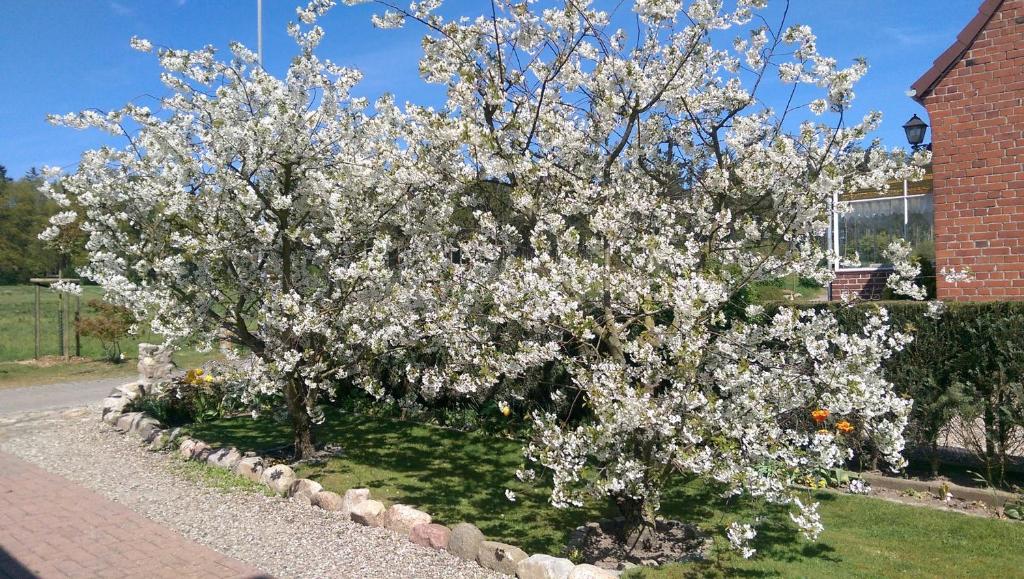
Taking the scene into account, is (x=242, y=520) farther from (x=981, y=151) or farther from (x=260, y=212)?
(x=981, y=151)

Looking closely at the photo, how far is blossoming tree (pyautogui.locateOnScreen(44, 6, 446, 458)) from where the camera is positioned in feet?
22.1

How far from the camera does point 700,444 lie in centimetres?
481

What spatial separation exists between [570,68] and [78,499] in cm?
610

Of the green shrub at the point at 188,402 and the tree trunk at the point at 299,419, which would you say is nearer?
the tree trunk at the point at 299,419

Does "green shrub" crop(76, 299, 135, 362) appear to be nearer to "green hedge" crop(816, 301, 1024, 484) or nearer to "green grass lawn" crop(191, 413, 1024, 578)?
"green grass lawn" crop(191, 413, 1024, 578)

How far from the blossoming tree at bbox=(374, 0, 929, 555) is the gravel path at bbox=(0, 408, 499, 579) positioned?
1.30 meters

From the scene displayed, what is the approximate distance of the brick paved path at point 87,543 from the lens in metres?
5.12

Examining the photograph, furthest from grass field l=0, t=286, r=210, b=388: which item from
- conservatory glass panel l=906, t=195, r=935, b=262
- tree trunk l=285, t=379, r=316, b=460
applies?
conservatory glass panel l=906, t=195, r=935, b=262

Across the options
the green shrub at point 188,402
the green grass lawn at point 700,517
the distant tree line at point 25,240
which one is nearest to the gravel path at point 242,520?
the green grass lawn at point 700,517

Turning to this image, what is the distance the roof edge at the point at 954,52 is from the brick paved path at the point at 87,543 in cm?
857

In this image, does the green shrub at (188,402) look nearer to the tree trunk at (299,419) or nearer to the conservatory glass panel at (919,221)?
the tree trunk at (299,419)

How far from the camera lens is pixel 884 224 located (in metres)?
11.3

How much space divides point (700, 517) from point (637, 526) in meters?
1.02

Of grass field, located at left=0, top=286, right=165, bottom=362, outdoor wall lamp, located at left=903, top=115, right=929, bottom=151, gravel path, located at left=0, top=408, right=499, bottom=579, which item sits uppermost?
outdoor wall lamp, located at left=903, top=115, right=929, bottom=151
